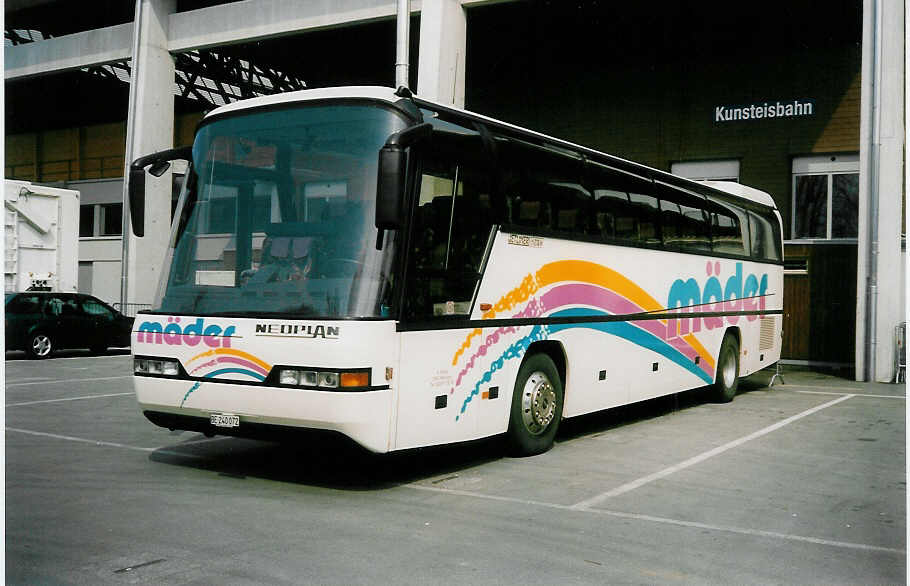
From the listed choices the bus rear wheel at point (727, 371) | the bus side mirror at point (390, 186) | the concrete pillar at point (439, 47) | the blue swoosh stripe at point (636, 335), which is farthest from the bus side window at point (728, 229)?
the bus side mirror at point (390, 186)

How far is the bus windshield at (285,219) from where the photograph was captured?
7.48 m

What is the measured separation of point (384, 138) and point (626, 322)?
16.5 feet

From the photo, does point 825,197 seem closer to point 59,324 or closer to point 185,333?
point 59,324

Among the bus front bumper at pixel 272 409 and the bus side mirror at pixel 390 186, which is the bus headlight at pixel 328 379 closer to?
the bus front bumper at pixel 272 409

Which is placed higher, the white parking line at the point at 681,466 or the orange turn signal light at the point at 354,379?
the orange turn signal light at the point at 354,379

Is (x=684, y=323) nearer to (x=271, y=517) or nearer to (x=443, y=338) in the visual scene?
(x=443, y=338)

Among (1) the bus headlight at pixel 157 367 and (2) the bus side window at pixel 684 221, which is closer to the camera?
(1) the bus headlight at pixel 157 367

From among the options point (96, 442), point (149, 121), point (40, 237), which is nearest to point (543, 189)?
point (96, 442)

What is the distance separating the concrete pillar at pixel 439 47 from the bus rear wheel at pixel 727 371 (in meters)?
9.27

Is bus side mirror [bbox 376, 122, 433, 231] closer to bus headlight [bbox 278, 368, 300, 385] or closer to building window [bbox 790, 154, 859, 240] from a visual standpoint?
bus headlight [bbox 278, 368, 300, 385]

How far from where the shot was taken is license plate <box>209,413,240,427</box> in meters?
7.71

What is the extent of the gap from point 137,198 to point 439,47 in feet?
46.1

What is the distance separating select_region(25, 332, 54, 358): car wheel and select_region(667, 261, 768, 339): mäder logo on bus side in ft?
50.8

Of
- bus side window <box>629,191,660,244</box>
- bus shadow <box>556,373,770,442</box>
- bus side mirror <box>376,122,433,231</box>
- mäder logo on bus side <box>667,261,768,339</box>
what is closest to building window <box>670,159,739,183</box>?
mäder logo on bus side <box>667,261,768,339</box>
